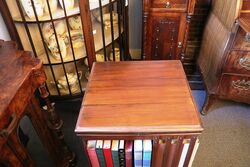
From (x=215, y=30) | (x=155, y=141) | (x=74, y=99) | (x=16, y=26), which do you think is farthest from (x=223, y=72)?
(x=16, y=26)

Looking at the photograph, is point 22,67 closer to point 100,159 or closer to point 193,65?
point 100,159

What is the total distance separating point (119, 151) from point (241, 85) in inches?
41.4

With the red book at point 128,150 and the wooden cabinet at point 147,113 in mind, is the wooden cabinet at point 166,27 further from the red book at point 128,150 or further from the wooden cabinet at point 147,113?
the red book at point 128,150

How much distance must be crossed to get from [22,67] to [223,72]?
1.24m

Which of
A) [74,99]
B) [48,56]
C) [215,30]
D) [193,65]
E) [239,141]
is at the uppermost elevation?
[215,30]

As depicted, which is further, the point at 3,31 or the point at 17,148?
the point at 3,31

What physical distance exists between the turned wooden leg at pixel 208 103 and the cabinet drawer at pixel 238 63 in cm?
25

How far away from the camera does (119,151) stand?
0.88 meters

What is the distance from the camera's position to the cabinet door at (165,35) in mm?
1529

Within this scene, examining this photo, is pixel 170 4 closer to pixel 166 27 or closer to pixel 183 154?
pixel 166 27

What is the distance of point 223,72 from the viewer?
1.36 meters

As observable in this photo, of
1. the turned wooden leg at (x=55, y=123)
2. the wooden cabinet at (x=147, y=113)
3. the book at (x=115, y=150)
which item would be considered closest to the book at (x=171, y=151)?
the wooden cabinet at (x=147, y=113)

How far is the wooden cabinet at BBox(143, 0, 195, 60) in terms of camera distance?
4.82 ft

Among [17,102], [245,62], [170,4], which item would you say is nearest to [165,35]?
[170,4]
